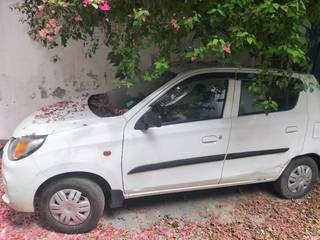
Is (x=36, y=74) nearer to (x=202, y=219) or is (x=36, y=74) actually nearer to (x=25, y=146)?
(x=25, y=146)

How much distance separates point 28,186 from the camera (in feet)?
12.8

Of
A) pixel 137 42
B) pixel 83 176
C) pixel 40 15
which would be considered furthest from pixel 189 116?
pixel 40 15

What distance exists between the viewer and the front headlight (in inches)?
155

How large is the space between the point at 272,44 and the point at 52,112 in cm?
242

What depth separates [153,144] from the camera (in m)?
4.10

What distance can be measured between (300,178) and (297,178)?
0.04 meters

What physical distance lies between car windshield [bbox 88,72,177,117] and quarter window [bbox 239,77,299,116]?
777mm

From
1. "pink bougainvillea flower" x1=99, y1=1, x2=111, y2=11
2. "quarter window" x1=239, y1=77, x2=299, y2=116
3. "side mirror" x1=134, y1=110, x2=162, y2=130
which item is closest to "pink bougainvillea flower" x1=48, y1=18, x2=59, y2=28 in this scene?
"pink bougainvillea flower" x1=99, y1=1, x2=111, y2=11

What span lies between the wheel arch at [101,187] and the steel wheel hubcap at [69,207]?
0.14 metres

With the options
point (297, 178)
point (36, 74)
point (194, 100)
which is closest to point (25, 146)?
point (194, 100)

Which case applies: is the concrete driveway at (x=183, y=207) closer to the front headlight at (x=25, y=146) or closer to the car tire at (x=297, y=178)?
the car tire at (x=297, y=178)

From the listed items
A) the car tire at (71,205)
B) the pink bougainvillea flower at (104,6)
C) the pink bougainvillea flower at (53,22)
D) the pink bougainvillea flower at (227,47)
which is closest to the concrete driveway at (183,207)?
the car tire at (71,205)

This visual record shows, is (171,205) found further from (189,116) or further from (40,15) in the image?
(40,15)

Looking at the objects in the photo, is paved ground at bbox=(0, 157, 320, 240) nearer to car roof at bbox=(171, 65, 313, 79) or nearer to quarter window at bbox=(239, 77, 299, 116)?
quarter window at bbox=(239, 77, 299, 116)
